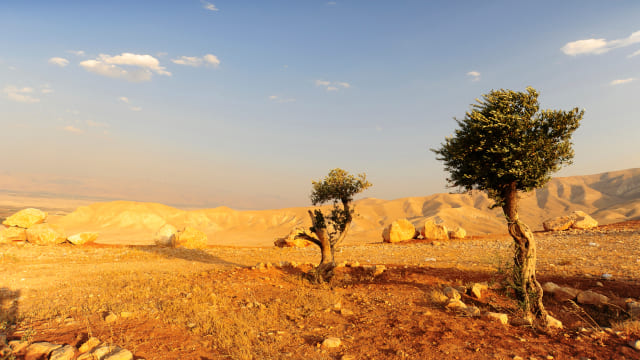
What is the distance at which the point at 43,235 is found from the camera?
31.8 metres

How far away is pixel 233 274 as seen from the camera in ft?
55.6

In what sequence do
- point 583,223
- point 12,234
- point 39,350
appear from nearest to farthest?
point 39,350, point 12,234, point 583,223

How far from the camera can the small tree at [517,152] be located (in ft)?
36.0

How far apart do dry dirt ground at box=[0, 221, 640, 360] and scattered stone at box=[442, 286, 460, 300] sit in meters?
0.43

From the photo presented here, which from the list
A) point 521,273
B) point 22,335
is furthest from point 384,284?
point 22,335

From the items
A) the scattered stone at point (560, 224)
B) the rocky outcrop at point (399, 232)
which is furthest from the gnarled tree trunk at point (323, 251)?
the scattered stone at point (560, 224)

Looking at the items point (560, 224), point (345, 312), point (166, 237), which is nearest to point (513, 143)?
point (345, 312)

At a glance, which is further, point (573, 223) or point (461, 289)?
point (573, 223)

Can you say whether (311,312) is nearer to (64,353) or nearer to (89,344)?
(89,344)

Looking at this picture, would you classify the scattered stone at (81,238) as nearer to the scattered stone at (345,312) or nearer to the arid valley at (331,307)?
the arid valley at (331,307)

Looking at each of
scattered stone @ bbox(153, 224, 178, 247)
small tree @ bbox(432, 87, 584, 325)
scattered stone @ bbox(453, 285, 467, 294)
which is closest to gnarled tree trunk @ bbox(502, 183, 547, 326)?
small tree @ bbox(432, 87, 584, 325)

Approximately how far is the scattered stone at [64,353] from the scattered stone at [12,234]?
3262 centimetres

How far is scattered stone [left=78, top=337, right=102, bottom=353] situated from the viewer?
7793 mm

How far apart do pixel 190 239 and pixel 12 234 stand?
16472 millimetres
